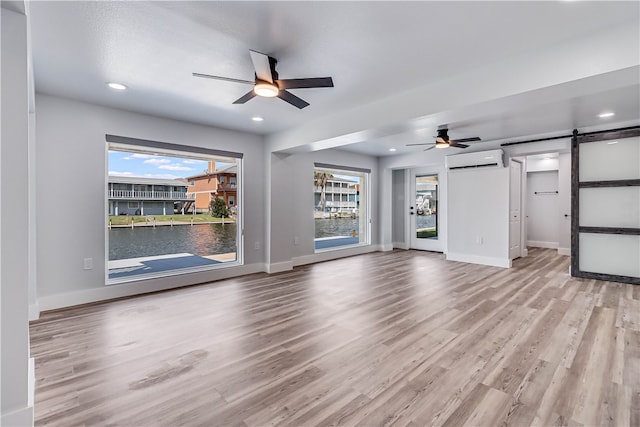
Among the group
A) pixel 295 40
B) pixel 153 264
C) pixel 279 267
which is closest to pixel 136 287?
pixel 153 264

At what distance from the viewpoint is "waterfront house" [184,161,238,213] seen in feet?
16.6

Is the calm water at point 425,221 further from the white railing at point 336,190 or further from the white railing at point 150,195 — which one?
the white railing at point 150,195

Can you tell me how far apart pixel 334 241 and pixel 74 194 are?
5.45 meters

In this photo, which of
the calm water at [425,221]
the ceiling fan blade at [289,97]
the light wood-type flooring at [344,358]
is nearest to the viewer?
the light wood-type flooring at [344,358]

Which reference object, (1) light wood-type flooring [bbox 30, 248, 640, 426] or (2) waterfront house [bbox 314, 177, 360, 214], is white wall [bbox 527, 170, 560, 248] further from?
(2) waterfront house [bbox 314, 177, 360, 214]

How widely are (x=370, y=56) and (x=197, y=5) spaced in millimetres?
1424

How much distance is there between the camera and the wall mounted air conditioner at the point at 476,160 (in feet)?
19.7

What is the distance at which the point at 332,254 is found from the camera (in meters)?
6.82

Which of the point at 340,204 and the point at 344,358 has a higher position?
the point at 340,204

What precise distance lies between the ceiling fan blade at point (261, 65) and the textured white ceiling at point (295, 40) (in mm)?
151

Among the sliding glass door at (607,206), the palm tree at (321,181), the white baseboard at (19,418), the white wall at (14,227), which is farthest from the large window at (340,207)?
the white baseboard at (19,418)

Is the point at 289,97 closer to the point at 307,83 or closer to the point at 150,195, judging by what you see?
the point at 307,83

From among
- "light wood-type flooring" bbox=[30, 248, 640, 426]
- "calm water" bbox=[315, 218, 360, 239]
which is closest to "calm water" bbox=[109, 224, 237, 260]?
"light wood-type flooring" bbox=[30, 248, 640, 426]

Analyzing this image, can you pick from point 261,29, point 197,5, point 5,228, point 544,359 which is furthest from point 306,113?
point 544,359
